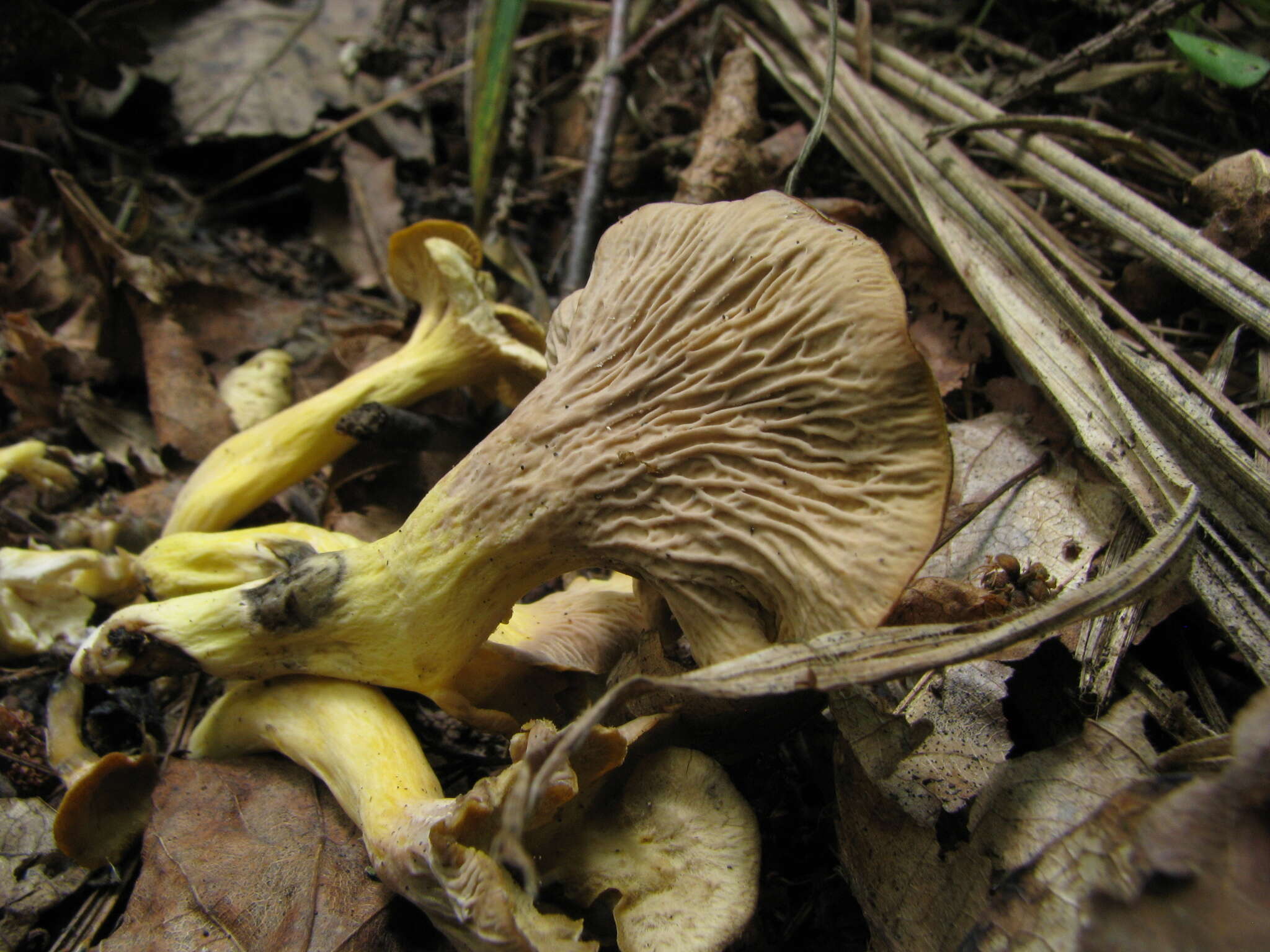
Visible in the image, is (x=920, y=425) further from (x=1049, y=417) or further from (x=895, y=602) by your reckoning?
(x=1049, y=417)

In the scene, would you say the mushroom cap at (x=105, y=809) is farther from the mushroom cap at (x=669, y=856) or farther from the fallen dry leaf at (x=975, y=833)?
the fallen dry leaf at (x=975, y=833)

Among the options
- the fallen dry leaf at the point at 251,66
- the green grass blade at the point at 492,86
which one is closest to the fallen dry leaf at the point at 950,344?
the green grass blade at the point at 492,86

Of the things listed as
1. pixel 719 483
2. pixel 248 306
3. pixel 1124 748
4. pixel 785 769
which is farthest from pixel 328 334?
pixel 1124 748

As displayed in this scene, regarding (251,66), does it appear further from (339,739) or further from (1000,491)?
(1000,491)

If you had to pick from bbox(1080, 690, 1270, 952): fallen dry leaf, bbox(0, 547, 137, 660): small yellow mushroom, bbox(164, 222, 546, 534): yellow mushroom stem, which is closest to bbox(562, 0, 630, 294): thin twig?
bbox(164, 222, 546, 534): yellow mushroom stem

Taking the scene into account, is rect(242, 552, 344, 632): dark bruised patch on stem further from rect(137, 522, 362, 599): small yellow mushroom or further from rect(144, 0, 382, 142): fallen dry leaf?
rect(144, 0, 382, 142): fallen dry leaf

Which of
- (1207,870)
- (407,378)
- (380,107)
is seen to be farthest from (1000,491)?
(380,107)
